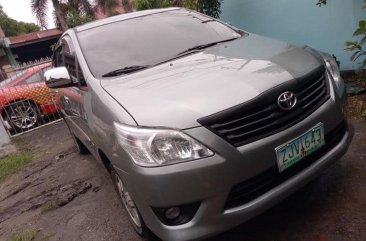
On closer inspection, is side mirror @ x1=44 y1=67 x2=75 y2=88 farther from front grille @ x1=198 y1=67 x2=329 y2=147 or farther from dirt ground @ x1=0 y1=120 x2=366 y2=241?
front grille @ x1=198 y1=67 x2=329 y2=147

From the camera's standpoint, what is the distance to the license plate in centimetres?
237

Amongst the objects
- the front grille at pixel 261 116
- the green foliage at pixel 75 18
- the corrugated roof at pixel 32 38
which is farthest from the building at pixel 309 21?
the corrugated roof at pixel 32 38

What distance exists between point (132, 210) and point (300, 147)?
1.43m

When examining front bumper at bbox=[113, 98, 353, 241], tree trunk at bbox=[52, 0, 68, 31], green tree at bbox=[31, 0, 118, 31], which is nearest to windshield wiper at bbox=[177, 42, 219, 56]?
front bumper at bbox=[113, 98, 353, 241]

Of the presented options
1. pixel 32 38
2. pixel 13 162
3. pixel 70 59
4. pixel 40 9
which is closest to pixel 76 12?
pixel 40 9

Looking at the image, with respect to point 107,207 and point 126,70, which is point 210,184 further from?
point 107,207

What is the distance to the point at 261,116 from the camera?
7.64 feet

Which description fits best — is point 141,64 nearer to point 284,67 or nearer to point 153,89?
point 153,89

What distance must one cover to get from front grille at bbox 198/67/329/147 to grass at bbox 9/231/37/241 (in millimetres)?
2482

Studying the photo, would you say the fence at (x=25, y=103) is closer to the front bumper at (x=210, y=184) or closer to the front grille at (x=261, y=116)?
the front bumper at (x=210, y=184)

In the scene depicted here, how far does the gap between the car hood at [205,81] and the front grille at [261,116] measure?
0.16 feet

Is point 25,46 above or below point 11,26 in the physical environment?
below

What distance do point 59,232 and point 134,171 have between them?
1.80m

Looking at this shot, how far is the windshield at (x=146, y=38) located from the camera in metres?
3.36
